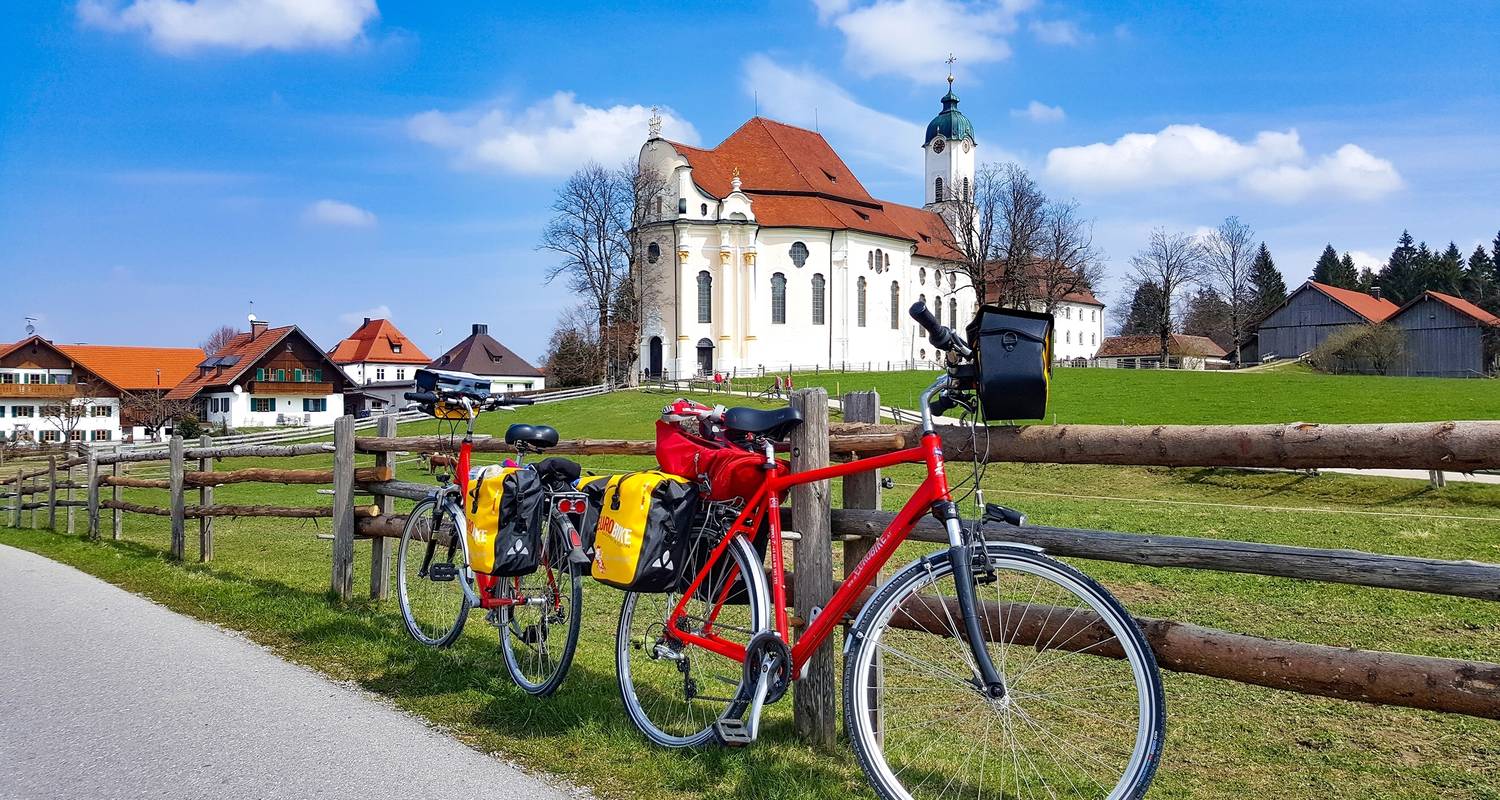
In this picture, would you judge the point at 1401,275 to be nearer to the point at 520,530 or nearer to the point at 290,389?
the point at 290,389

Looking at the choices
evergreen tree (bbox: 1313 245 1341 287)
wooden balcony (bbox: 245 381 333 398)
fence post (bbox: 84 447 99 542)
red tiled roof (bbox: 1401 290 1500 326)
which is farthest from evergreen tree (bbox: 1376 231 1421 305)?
fence post (bbox: 84 447 99 542)

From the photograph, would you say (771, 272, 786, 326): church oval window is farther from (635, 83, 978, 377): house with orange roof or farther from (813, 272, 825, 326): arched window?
(813, 272, 825, 326): arched window

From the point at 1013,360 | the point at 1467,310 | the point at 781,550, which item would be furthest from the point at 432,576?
the point at 1467,310

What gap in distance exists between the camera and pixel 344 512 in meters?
8.05

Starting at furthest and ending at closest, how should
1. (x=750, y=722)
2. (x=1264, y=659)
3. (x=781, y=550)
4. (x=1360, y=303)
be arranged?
(x=1360, y=303)
(x=781, y=550)
(x=750, y=722)
(x=1264, y=659)

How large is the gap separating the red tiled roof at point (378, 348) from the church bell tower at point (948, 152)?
48024 mm

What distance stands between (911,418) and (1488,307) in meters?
56.8

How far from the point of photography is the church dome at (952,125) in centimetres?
8562

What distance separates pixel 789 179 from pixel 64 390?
51.4 m

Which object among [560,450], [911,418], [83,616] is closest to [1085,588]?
[560,450]

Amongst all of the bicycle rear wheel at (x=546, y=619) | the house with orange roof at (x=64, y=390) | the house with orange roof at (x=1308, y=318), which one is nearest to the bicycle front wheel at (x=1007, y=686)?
the bicycle rear wheel at (x=546, y=619)

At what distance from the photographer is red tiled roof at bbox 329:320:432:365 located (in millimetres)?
89125

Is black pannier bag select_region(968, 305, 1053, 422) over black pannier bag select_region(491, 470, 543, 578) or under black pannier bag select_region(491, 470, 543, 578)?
over

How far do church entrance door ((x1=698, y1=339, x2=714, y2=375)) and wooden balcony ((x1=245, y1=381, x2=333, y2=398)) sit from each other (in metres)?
25.0
